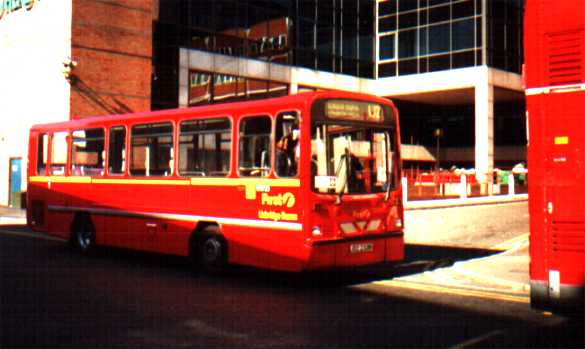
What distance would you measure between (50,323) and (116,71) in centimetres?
2139

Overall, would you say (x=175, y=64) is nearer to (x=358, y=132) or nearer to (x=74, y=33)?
(x=74, y=33)

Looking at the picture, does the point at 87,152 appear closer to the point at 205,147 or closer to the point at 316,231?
the point at 205,147

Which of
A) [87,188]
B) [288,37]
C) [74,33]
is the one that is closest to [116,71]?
[74,33]

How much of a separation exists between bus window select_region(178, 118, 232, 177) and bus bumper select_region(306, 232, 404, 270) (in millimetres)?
2282

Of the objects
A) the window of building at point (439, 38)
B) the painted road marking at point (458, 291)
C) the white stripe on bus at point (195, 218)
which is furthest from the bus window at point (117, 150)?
the window of building at point (439, 38)

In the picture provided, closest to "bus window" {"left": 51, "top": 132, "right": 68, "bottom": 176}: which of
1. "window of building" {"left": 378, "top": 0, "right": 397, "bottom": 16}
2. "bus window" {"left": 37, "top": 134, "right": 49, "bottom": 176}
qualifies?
"bus window" {"left": 37, "top": 134, "right": 49, "bottom": 176}

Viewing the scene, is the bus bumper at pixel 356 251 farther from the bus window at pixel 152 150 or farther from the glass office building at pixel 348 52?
the glass office building at pixel 348 52

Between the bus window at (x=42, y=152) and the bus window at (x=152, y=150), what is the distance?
351cm

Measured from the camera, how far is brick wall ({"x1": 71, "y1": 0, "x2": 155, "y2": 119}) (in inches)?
1045

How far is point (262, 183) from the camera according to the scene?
1031 centimetres

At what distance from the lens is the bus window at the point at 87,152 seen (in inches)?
547

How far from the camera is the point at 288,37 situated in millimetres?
36375

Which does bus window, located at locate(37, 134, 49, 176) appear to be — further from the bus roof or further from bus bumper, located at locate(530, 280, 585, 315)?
bus bumper, located at locate(530, 280, 585, 315)

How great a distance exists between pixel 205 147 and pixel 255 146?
51.1 inches
